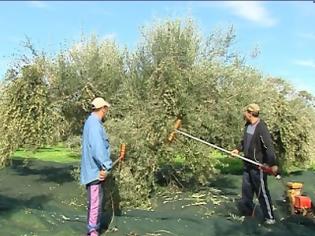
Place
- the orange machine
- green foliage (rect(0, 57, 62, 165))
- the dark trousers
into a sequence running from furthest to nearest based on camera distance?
green foliage (rect(0, 57, 62, 165)), the orange machine, the dark trousers

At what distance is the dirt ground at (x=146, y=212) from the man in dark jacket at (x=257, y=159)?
224 millimetres

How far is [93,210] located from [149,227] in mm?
795

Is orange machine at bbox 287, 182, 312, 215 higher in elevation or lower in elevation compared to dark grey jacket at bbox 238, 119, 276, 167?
lower

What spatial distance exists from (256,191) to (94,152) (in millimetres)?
2506

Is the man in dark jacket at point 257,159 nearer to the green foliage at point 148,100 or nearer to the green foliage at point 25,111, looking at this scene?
the green foliage at point 148,100

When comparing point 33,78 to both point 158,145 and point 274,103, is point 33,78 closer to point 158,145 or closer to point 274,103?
point 158,145

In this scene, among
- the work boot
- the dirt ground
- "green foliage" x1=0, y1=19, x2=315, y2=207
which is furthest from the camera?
"green foliage" x1=0, y1=19, x2=315, y2=207

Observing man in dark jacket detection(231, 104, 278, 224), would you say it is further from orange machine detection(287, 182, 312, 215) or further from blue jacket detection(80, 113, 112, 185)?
blue jacket detection(80, 113, 112, 185)

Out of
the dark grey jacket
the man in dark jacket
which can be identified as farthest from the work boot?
the dark grey jacket

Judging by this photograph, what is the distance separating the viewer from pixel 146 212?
7559 millimetres

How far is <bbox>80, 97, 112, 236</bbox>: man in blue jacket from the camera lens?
5.47m

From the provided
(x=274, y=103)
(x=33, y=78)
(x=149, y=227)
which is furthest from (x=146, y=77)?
(x=149, y=227)

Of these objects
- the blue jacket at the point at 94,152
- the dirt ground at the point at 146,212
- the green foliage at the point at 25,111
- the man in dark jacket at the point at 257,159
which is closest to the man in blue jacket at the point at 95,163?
the blue jacket at the point at 94,152

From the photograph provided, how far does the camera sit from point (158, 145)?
8938mm
